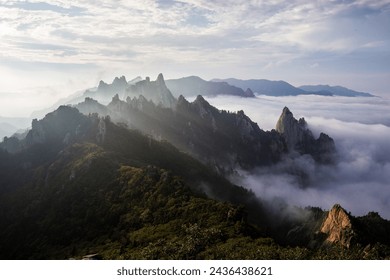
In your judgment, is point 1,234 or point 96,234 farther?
point 1,234

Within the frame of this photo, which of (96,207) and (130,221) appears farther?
(96,207)

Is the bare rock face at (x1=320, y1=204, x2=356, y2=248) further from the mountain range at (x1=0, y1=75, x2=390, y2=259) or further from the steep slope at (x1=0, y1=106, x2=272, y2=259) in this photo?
the steep slope at (x1=0, y1=106, x2=272, y2=259)

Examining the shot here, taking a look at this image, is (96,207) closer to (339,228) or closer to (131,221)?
(131,221)

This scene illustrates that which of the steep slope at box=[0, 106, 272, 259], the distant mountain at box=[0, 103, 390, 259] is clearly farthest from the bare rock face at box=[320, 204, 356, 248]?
the steep slope at box=[0, 106, 272, 259]

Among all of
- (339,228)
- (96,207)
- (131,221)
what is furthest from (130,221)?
(339,228)

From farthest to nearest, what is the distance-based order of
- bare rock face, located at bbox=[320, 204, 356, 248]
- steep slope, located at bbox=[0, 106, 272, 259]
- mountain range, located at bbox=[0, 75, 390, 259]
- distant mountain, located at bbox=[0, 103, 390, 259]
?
1. bare rock face, located at bbox=[320, 204, 356, 248]
2. steep slope, located at bbox=[0, 106, 272, 259]
3. mountain range, located at bbox=[0, 75, 390, 259]
4. distant mountain, located at bbox=[0, 103, 390, 259]

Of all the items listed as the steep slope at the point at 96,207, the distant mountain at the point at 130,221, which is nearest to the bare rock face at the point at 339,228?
the distant mountain at the point at 130,221

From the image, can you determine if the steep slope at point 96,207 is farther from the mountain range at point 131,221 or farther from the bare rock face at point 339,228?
the bare rock face at point 339,228
